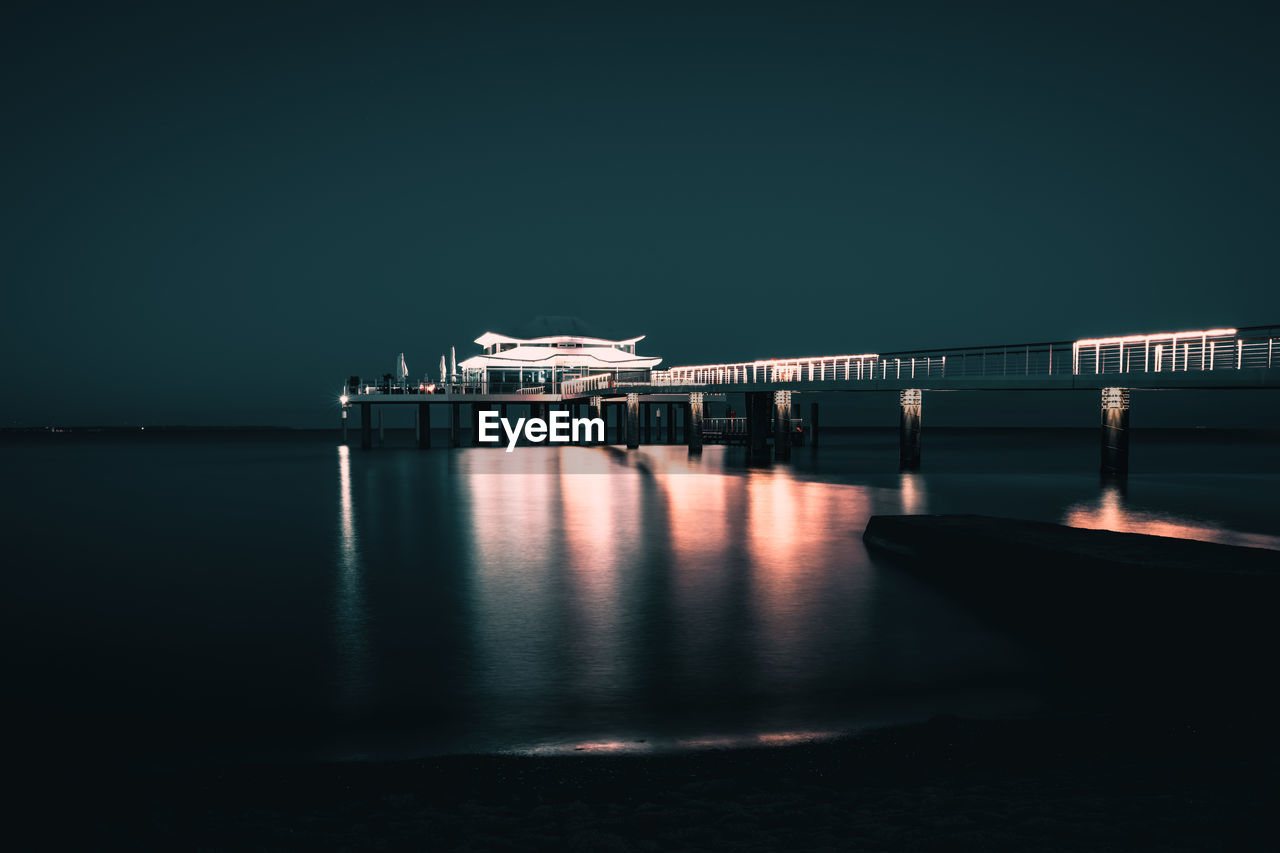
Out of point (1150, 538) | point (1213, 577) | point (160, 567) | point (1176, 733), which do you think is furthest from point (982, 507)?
point (160, 567)

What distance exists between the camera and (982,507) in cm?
2831

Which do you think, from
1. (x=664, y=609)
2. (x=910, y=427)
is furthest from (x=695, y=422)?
(x=664, y=609)

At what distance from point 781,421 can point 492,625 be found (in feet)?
131

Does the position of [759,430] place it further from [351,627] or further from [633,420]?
[351,627]

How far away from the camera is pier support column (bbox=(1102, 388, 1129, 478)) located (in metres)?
36.3

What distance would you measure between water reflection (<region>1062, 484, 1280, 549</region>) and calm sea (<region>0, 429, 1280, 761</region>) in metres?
0.22

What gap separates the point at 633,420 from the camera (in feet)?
224

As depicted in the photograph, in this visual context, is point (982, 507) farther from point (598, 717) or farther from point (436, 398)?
point (436, 398)

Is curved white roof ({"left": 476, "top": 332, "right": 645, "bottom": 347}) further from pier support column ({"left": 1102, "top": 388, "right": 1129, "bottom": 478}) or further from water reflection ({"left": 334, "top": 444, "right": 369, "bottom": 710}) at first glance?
water reflection ({"left": 334, "top": 444, "right": 369, "bottom": 710})

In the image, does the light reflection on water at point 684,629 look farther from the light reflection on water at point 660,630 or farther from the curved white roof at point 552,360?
the curved white roof at point 552,360

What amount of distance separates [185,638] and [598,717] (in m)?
6.75

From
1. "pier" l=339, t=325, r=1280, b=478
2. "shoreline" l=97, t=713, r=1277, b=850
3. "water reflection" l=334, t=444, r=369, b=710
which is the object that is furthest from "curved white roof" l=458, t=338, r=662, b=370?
"shoreline" l=97, t=713, r=1277, b=850

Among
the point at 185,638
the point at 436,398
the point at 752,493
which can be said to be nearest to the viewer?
the point at 185,638

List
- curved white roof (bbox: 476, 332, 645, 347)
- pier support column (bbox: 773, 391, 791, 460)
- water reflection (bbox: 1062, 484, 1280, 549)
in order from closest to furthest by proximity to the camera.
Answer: water reflection (bbox: 1062, 484, 1280, 549) < pier support column (bbox: 773, 391, 791, 460) < curved white roof (bbox: 476, 332, 645, 347)
